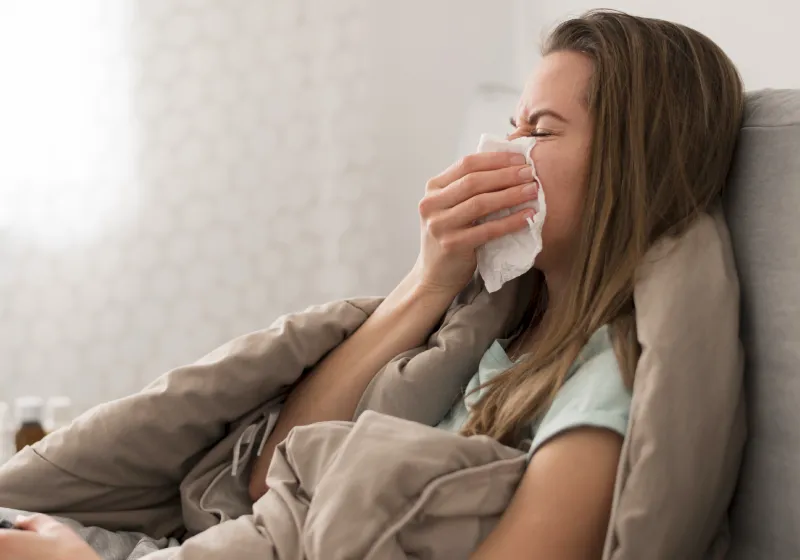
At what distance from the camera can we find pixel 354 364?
109 cm

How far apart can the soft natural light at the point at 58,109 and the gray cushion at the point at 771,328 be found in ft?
5.19

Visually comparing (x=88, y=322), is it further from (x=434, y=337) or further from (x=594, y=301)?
(x=594, y=301)

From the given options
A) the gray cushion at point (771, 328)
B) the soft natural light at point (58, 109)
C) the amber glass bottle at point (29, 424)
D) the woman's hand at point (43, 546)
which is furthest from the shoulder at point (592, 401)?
the soft natural light at point (58, 109)

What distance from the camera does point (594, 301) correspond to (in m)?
0.90

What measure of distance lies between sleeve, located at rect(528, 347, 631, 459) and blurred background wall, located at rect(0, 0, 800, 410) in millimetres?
1237

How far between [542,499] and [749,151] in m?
0.40

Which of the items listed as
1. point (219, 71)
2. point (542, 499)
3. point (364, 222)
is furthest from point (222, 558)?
point (219, 71)

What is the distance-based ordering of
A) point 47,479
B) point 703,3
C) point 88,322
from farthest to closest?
point 88,322
point 703,3
point 47,479

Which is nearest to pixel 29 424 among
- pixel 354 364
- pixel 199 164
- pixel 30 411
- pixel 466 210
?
pixel 30 411

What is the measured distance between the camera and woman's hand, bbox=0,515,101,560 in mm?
780

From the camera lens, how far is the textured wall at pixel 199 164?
2010 millimetres

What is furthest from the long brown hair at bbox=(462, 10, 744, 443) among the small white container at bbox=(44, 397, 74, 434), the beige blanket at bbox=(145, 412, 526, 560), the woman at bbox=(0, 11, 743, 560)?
the small white container at bbox=(44, 397, 74, 434)

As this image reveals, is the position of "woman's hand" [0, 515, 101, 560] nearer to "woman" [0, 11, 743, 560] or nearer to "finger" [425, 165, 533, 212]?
"woman" [0, 11, 743, 560]

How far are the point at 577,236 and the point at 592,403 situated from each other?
260mm
